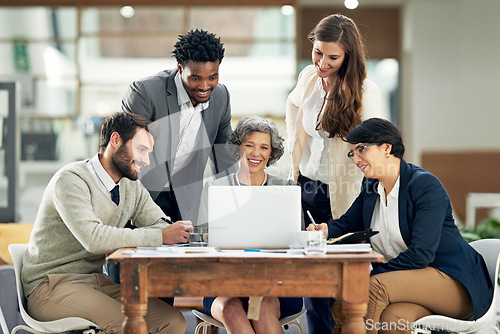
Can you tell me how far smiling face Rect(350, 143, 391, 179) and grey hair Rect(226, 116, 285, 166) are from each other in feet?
1.73

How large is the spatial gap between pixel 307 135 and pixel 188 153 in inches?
23.2

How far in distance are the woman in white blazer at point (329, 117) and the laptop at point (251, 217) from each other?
Answer: 643mm

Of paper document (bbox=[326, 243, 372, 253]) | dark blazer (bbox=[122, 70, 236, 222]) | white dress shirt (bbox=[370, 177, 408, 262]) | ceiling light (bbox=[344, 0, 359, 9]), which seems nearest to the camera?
paper document (bbox=[326, 243, 372, 253])

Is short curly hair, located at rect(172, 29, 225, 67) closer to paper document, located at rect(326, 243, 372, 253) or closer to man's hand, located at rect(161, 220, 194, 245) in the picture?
man's hand, located at rect(161, 220, 194, 245)

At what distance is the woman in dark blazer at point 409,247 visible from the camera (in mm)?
2346

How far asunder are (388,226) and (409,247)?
0.57 feet

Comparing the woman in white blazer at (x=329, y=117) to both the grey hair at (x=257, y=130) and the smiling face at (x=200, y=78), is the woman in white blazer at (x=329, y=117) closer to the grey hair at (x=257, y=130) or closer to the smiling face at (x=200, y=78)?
the grey hair at (x=257, y=130)

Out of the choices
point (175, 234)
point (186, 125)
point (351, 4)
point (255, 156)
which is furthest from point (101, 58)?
point (175, 234)

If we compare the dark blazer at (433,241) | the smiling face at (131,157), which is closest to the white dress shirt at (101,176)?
the smiling face at (131,157)

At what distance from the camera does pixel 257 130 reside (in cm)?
296

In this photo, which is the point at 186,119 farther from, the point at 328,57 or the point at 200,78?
the point at 328,57

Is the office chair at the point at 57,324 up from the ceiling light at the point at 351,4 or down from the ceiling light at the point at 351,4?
down

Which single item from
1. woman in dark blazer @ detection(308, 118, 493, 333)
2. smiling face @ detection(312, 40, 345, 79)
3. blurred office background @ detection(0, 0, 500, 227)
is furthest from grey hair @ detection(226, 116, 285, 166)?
blurred office background @ detection(0, 0, 500, 227)

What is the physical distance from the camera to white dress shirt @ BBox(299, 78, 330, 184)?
307cm
